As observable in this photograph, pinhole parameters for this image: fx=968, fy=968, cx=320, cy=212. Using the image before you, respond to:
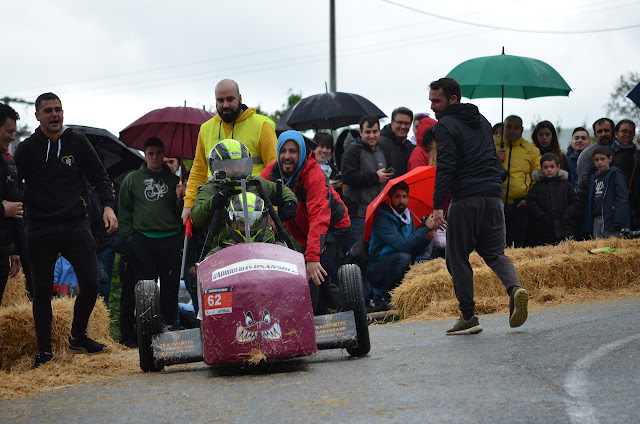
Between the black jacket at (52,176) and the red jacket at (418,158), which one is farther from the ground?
the red jacket at (418,158)

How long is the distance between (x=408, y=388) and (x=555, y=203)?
28.5ft

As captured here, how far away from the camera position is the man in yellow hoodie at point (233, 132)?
933 cm

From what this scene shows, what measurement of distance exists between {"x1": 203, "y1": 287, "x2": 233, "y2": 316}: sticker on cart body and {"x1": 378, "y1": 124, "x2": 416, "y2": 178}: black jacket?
6.80 metres

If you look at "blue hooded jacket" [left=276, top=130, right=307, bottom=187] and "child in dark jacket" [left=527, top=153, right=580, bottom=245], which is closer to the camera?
"blue hooded jacket" [left=276, top=130, right=307, bottom=187]

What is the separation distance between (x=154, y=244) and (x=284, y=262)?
428 centimetres

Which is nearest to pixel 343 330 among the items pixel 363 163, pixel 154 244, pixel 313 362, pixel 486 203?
pixel 313 362

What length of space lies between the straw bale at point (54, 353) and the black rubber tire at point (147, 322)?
274 millimetres

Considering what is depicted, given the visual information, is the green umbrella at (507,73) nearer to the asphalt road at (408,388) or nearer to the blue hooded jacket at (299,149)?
the blue hooded jacket at (299,149)

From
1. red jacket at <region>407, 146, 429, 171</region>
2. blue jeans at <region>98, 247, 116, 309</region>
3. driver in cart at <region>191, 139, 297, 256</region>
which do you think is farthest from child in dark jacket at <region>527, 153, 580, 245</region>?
driver in cart at <region>191, 139, 297, 256</region>

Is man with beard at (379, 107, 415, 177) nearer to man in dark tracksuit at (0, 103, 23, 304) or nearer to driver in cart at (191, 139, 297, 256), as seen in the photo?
driver in cart at (191, 139, 297, 256)

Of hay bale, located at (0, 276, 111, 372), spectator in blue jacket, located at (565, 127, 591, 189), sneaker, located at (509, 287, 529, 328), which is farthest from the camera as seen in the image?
spectator in blue jacket, located at (565, 127, 591, 189)

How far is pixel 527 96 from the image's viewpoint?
14.5 metres

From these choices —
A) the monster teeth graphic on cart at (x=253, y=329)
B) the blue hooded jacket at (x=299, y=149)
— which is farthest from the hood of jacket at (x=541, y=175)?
the monster teeth graphic on cart at (x=253, y=329)

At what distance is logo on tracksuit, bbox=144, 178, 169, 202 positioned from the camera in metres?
11.2
